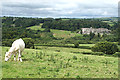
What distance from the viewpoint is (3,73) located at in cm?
1312

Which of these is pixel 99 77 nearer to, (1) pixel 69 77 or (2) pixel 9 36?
(1) pixel 69 77

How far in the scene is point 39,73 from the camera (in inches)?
544

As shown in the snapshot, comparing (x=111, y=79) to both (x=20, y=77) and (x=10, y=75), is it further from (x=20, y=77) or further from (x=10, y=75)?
(x=10, y=75)

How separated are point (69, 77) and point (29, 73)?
356 cm

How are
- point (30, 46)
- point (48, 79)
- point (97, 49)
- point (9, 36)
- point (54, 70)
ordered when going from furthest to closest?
1. point (9, 36)
2. point (30, 46)
3. point (97, 49)
4. point (54, 70)
5. point (48, 79)

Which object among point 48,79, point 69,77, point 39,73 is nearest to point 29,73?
point 39,73

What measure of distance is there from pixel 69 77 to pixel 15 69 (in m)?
5.15

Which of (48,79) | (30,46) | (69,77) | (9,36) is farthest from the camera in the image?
(9,36)

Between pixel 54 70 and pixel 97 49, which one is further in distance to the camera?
pixel 97 49

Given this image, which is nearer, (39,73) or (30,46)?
(39,73)

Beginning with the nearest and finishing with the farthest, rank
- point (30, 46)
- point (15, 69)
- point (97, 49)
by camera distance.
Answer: point (15, 69)
point (97, 49)
point (30, 46)

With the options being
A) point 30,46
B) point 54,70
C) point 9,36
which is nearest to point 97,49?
point 30,46

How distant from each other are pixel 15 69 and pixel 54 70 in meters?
3.76

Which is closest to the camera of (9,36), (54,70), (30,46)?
(54,70)
